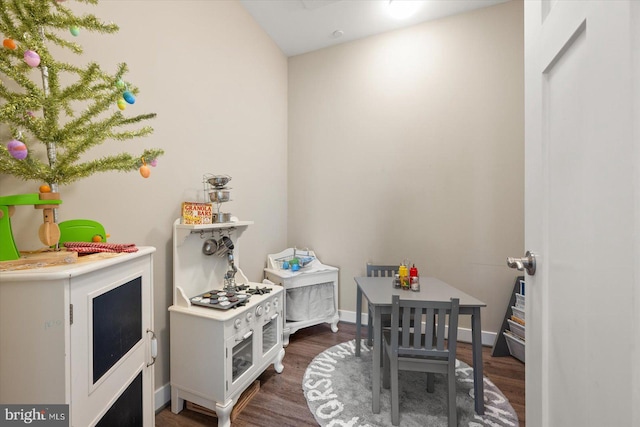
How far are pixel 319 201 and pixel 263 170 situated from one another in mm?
750

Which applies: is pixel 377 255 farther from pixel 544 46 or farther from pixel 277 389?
pixel 544 46

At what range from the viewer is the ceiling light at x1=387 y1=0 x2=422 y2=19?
2.34 meters

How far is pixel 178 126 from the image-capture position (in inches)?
68.7

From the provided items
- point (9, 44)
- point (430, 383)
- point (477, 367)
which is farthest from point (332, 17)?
point (430, 383)

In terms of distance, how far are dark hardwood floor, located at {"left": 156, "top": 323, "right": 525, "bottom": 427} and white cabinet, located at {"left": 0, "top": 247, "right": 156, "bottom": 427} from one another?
2.59 feet

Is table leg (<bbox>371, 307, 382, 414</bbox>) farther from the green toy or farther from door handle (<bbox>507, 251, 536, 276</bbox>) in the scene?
the green toy

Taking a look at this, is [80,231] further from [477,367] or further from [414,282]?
[477,367]

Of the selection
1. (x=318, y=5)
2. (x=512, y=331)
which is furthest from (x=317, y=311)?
(x=318, y=5)

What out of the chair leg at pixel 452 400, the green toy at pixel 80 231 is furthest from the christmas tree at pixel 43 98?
the chair leg at pixel 452 400

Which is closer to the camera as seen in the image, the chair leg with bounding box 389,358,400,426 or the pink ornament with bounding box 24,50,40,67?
the pink ornament with bounding box 24,50,40,67

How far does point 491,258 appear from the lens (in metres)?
2.40

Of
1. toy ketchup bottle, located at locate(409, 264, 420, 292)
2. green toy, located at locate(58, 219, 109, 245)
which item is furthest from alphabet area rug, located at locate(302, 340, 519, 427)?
green toy, located at locate(58, 219, 109, 245)
